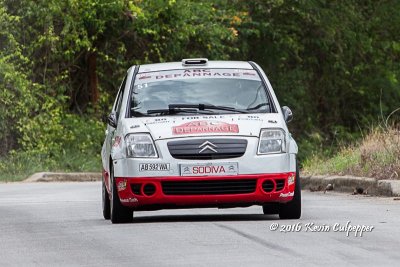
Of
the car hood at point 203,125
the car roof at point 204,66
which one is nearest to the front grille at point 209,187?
the car hood at point 203,125

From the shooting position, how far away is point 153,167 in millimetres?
13953

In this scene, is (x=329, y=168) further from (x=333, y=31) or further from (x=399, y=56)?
(x=399, y=56)

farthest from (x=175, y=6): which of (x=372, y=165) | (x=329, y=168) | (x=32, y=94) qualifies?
(x=372, y=165)

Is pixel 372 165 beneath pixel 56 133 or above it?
above

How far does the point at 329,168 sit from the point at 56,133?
15.4 metres

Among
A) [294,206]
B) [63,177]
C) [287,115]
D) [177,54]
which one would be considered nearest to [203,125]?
[287,115]

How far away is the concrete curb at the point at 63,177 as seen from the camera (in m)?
31.6

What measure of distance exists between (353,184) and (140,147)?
6.39 metres

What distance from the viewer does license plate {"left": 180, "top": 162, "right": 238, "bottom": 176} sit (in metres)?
13.9

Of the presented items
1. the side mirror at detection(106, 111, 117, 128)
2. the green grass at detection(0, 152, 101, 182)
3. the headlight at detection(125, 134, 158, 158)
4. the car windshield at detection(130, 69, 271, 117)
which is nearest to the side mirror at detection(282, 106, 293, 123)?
the car windshield at detection(130, 69, 271, 117)

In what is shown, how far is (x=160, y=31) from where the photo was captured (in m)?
38.5

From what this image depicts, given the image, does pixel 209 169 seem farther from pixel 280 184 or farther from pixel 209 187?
pixel 280 184

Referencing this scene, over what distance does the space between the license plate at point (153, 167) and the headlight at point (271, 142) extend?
0.94 meters

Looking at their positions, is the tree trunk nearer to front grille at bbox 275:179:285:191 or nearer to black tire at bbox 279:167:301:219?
black tire at bbox 279:167:301:219
